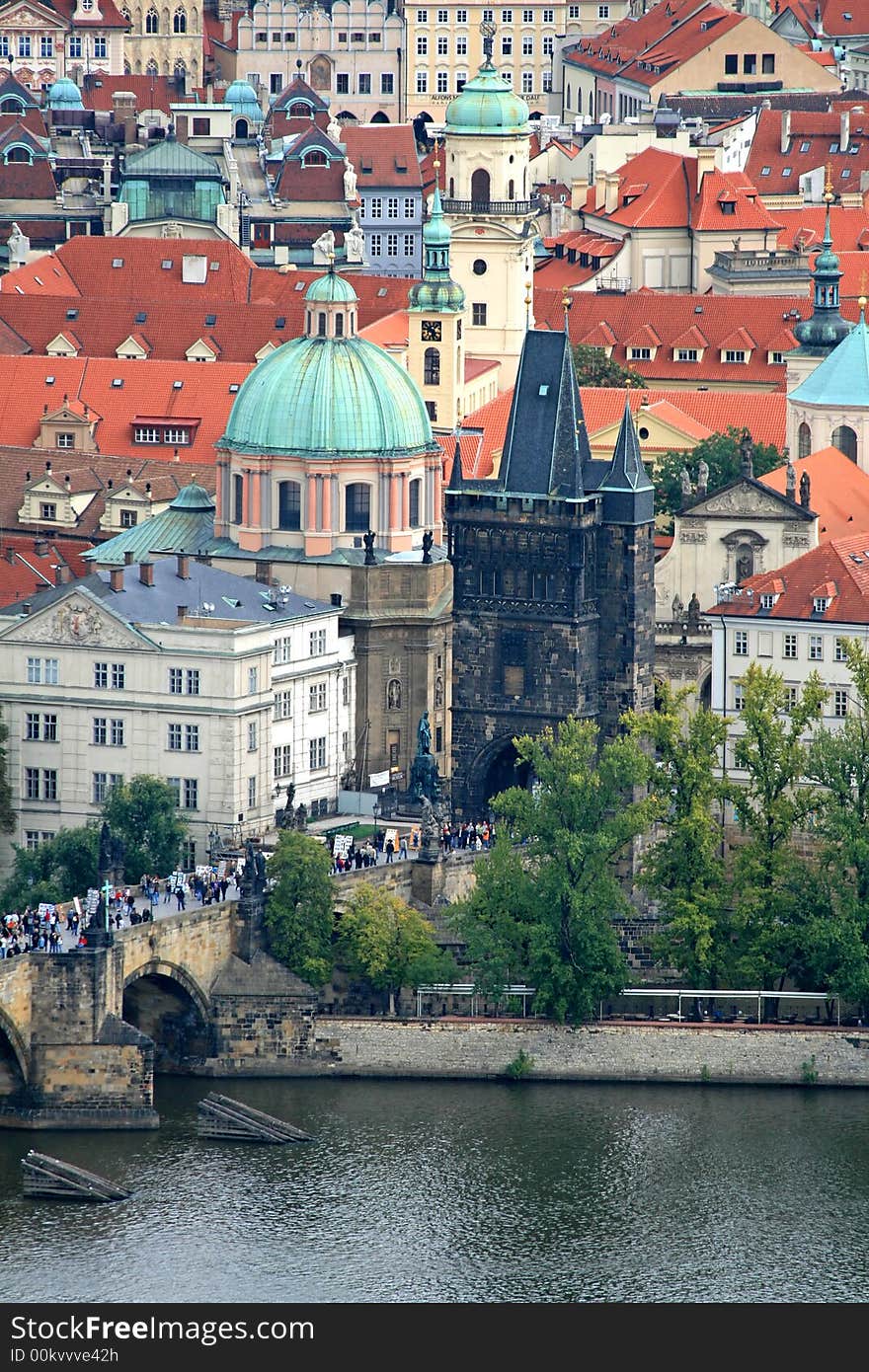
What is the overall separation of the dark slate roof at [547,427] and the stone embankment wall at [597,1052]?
913 inches

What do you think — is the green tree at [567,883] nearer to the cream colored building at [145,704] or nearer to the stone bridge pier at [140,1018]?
the stone bridge pier at [140,1018]

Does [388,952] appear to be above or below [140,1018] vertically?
above

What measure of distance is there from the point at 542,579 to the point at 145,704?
1463cm

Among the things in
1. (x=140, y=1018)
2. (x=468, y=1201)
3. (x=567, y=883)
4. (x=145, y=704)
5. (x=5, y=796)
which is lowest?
(x=468, y=1201)

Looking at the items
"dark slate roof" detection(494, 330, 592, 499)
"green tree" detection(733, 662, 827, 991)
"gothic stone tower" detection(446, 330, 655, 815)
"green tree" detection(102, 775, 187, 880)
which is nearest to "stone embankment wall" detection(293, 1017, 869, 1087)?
"green tree" detection(733, 662, 827, 991)

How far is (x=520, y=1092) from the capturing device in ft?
591

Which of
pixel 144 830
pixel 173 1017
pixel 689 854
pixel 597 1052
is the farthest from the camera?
pixel 144 830

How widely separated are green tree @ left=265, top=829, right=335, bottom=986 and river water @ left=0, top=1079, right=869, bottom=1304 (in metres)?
4.65

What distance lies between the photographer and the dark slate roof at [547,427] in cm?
19712

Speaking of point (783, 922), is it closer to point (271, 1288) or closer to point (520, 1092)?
point (520, 1092)

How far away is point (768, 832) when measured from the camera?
18562 centimetres

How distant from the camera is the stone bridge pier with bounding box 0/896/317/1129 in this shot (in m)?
175

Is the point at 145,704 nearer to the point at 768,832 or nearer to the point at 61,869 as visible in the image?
the point at 61,869

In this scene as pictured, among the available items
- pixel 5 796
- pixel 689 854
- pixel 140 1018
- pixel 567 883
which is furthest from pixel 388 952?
pixel 5 796
